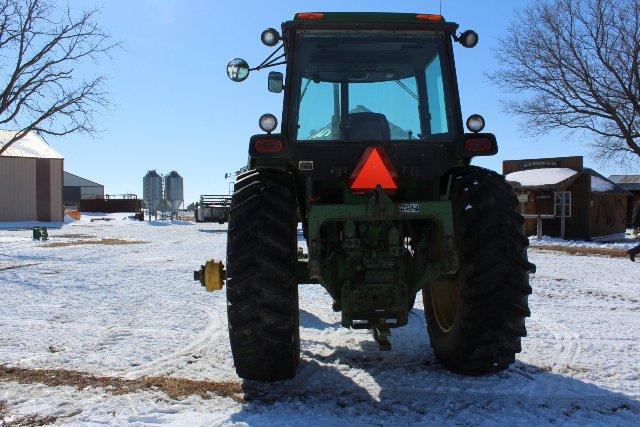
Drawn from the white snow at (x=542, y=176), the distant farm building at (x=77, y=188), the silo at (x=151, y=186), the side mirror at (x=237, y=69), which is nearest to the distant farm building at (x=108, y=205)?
the silo at (x=151, y=186)

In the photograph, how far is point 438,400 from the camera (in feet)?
12.4

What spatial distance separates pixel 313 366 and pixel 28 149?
4303cm

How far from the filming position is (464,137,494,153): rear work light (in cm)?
433

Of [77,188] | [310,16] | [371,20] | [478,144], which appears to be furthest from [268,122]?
[77,188]

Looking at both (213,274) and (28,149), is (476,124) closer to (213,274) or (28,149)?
(213,274)

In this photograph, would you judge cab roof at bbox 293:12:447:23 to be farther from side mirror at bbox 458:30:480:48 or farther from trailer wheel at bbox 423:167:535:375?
trailer wheel at bbox 423:167:535:375

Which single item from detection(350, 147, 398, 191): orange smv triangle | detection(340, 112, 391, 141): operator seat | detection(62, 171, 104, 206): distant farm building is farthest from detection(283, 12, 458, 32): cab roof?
detection(62, 171, 104, 206): distant farm building

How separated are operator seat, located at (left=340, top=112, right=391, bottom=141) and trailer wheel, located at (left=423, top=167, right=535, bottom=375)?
2.56 feet

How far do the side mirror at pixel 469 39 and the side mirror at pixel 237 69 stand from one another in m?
1.70

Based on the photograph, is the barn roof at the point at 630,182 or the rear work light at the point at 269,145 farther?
the barn roof at the point at 630,182

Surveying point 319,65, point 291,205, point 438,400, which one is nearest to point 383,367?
point 438,400

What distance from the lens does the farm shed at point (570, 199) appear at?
21.5 m

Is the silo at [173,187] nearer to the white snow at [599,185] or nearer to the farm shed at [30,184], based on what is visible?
the farm shed at [30,184]

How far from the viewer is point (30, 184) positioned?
40.2 meters
